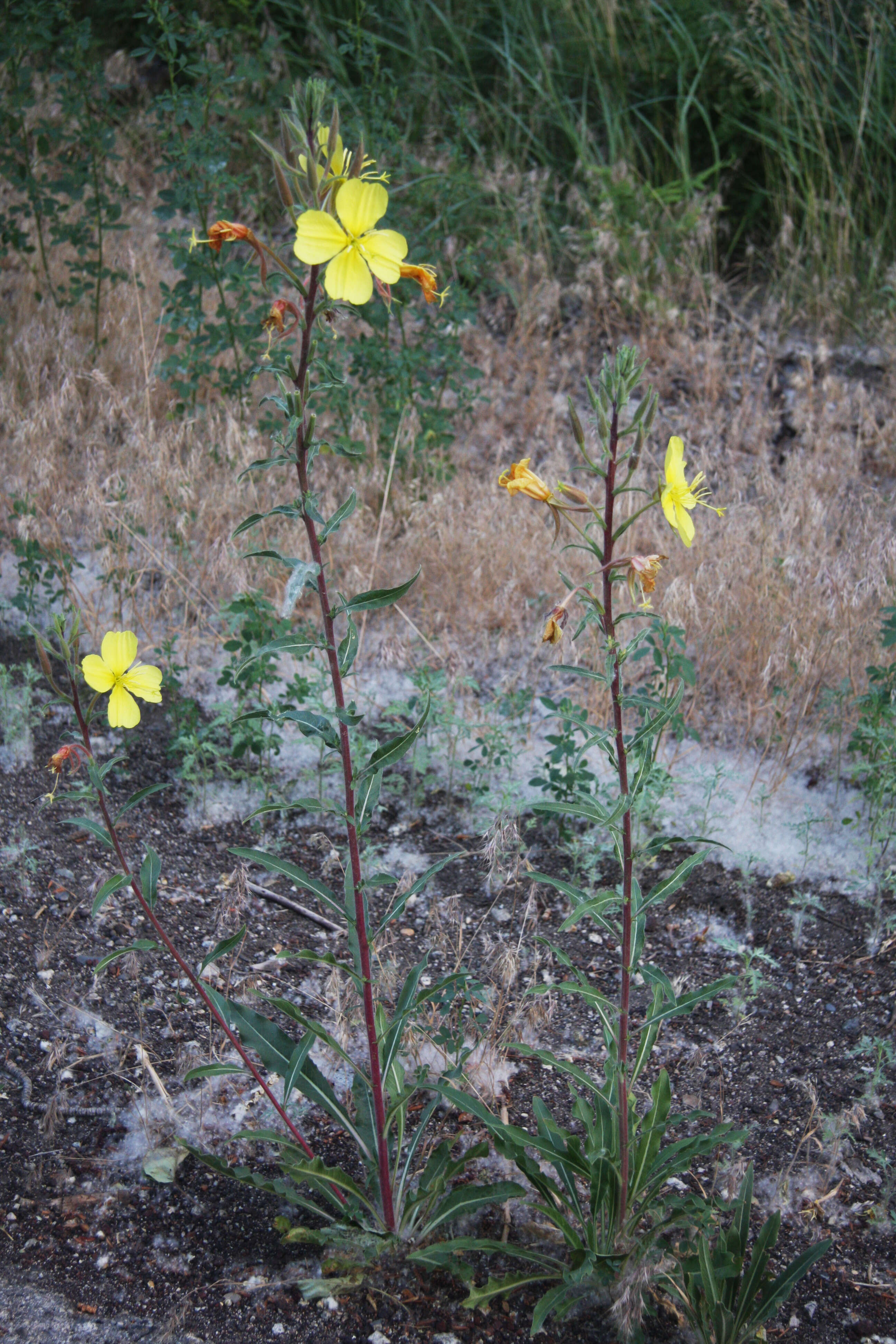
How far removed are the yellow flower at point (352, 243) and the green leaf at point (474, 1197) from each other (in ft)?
4.68

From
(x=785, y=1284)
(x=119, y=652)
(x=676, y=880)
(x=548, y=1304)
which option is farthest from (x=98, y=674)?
(x=785, y=1284)

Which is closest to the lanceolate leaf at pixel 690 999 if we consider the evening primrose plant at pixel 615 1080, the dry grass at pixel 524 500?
the evening primrose plant at pixel 615 1080

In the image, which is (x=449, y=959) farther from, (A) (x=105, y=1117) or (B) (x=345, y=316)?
(B) (x=345, y=316)

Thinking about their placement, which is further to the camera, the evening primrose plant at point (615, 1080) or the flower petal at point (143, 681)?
the flower petal at point (143, 681)

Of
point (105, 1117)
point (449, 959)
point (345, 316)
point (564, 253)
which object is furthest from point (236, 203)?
point (105, 1117)

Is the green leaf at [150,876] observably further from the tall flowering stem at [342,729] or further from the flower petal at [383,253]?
the flower petal at [383,253]

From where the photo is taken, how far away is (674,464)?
58.8 inches

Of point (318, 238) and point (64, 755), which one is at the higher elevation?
point (318, 238)

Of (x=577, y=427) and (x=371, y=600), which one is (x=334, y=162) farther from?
(x=371, y=600)

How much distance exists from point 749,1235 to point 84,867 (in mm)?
1713

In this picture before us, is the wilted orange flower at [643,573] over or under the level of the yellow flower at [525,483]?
under

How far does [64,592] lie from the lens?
295 cm

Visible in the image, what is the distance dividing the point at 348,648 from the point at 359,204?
23.7 inches

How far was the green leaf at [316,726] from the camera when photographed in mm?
1490
